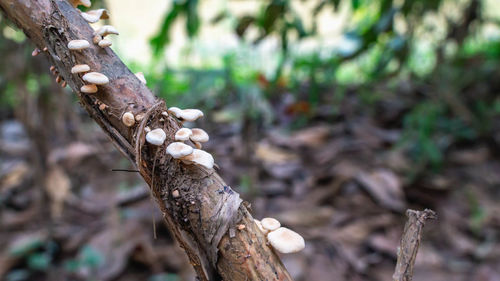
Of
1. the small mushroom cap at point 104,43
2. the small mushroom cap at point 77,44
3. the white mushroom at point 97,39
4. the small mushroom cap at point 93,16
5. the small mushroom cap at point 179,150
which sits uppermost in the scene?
the small mushroom cap at point 93,16

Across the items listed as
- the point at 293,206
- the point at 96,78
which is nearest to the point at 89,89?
the point at 96,78

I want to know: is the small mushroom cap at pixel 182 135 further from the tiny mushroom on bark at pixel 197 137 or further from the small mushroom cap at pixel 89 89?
the small mushroom cap at pixel 89 89

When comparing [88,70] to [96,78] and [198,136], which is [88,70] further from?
[198,136]

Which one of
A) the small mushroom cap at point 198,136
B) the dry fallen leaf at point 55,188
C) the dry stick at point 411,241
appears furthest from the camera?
the dry fallen leaf at point 55,188

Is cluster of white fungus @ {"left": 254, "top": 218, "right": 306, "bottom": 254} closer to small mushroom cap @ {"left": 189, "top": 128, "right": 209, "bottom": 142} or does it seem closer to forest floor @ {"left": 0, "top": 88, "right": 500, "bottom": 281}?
small mushroom cap @ {"left": 189, "top": 128, "right": 209, "bottom": 142}

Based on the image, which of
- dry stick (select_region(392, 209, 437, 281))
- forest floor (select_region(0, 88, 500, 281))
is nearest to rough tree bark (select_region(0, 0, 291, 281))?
dry stick (select_region(392, 209, 437, 281))

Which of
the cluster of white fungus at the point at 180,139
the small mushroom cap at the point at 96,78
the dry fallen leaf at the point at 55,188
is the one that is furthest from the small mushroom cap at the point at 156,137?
the dry fallen leaf at the point at 55,188
